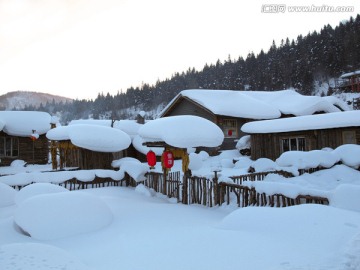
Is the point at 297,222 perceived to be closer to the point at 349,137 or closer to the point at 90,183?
the point at 90,183

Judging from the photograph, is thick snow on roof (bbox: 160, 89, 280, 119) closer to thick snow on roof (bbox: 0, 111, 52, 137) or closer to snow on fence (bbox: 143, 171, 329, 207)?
thick snow on roof (bbox: 0, 111, 52, 137)

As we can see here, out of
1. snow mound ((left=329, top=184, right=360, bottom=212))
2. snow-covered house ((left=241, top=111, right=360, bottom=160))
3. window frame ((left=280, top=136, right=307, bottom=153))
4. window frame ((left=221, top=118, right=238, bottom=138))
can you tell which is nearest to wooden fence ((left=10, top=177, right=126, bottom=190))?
snow mound ((left=329, top=184, right=360, bottom=212))

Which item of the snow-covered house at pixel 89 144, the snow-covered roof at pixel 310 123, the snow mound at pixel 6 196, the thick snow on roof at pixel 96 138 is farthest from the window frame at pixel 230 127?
the snow mound at pixel 6 196

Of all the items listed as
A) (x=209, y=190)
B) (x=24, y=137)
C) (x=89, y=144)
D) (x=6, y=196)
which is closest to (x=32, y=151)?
(x=24, y=137)

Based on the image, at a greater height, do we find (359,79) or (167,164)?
(359,79)

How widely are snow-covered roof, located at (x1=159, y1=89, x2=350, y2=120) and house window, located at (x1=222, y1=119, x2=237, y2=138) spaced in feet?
4.32

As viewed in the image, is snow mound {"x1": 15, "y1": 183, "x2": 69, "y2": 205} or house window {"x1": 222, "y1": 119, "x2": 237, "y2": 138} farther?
house window {"x1": 222, "y1": 119, "x2": 237, "y2": 138}

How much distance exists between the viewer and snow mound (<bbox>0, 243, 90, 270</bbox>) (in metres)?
4.58

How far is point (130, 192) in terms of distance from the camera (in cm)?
1335

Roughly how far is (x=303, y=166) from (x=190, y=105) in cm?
1714

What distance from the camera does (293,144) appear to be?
67.9 ft

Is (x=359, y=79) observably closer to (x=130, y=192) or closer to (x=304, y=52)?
(x=304, y=52)

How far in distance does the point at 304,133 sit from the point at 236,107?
28.2 feet

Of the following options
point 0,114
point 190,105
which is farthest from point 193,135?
point 0,114
